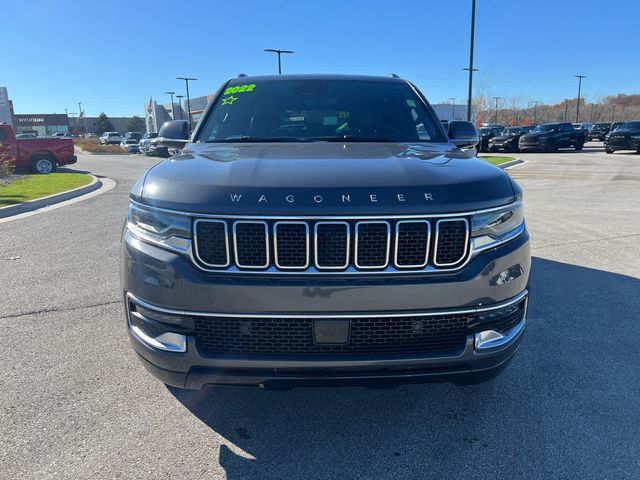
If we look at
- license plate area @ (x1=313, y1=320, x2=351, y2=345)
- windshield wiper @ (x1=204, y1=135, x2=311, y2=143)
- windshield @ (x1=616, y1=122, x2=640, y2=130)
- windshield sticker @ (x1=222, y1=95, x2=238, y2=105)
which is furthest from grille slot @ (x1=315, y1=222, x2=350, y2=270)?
windshield @ (x1=616, y1=122, x2=640, y2=130)

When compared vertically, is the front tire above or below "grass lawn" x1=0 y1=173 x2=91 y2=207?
above

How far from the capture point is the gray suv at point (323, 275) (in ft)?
6.75

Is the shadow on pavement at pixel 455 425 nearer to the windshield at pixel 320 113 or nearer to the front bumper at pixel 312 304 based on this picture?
the front bumper at pixel 312 304

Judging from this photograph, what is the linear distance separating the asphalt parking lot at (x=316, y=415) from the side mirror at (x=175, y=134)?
150cm

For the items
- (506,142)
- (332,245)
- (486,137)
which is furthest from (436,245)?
(486,137)

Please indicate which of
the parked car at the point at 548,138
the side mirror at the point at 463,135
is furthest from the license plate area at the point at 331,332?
the parked car at the point at 548,138

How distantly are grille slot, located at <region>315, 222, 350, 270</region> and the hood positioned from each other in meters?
0.06

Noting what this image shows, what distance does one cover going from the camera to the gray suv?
2057mm

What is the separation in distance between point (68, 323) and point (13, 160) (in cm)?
1711

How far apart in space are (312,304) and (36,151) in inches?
814

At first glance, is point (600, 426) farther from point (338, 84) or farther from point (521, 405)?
point (338, 84)

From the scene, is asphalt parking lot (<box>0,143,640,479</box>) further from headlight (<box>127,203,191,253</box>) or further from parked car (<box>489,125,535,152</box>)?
parked car (<box>489,125,535,152</box>)

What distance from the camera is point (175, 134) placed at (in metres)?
3.82

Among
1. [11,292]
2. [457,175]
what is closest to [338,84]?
[457,175]
